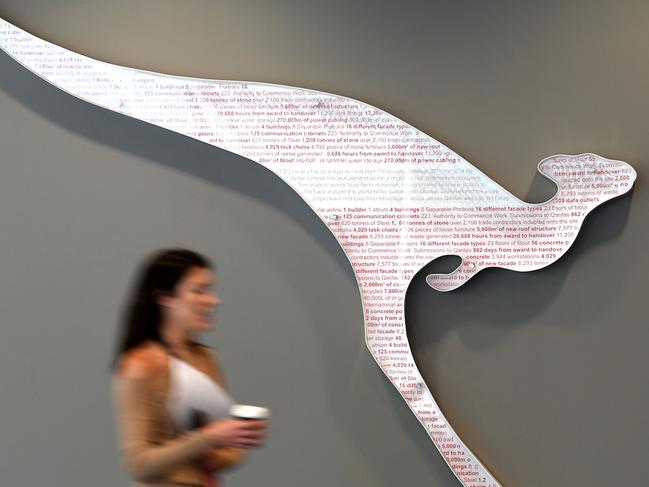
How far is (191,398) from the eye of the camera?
158 cm

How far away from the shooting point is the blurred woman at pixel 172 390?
4.95ft

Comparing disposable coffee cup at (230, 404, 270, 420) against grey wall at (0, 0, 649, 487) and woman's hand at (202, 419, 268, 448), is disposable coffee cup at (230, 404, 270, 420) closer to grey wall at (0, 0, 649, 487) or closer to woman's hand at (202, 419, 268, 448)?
woman's hand at (202, 419, 268, 448)

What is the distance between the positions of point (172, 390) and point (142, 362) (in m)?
0.07

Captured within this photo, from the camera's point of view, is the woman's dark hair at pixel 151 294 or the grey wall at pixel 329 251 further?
the grey wall at pixel 329 251

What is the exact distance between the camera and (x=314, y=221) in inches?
95.0

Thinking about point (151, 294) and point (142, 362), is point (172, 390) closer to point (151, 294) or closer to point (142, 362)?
point (142, 362)

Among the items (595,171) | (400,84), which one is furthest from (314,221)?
(595,171)

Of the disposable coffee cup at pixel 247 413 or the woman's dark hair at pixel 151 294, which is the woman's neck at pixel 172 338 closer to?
the woman's dark hair at pixel 151 294

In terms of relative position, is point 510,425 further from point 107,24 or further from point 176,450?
point 107,24

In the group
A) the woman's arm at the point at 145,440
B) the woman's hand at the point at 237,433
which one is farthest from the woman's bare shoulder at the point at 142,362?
the woman's hand at the point at 237,433

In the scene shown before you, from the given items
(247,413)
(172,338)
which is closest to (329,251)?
(172,338)

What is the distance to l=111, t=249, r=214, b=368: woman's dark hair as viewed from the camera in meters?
1.61

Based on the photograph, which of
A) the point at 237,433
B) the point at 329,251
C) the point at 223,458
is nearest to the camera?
the point at 237,433

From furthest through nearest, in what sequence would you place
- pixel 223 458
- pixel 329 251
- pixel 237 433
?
1. pixel 329 251
2. pixel 223 458
3. pixel 237 433
